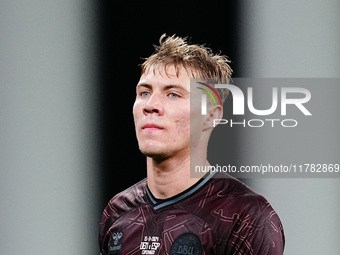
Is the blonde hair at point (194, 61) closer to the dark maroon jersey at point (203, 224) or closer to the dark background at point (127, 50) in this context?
the dark background at point (127, 50)

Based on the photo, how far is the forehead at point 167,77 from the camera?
1869mm

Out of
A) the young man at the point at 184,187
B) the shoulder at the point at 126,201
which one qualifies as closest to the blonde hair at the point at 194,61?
the young man at the point at 184,187

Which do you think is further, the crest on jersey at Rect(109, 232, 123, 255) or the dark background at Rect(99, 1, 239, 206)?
the dark background at Rect(99, 1, 239, 206)

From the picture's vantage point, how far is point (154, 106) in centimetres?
186

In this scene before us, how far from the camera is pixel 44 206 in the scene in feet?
7.44

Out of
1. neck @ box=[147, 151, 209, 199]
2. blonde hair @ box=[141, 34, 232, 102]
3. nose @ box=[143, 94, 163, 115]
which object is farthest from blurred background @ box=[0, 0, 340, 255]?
nose @ box=[143, 94, 163, 115]

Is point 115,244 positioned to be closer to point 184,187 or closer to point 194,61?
point 184,187

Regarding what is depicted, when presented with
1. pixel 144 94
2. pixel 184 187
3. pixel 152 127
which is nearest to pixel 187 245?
pixel 184 187

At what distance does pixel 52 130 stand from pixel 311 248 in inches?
39.2

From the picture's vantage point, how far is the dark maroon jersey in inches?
70.1

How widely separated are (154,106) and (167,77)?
0.10m

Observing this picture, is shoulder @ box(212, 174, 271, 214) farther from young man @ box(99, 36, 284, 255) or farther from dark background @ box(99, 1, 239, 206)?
dark background @ box(99, 1, 239, 206)

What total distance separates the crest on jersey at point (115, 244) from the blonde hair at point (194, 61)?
52 centimetres

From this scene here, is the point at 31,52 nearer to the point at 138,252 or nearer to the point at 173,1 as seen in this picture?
the point at 173,1
